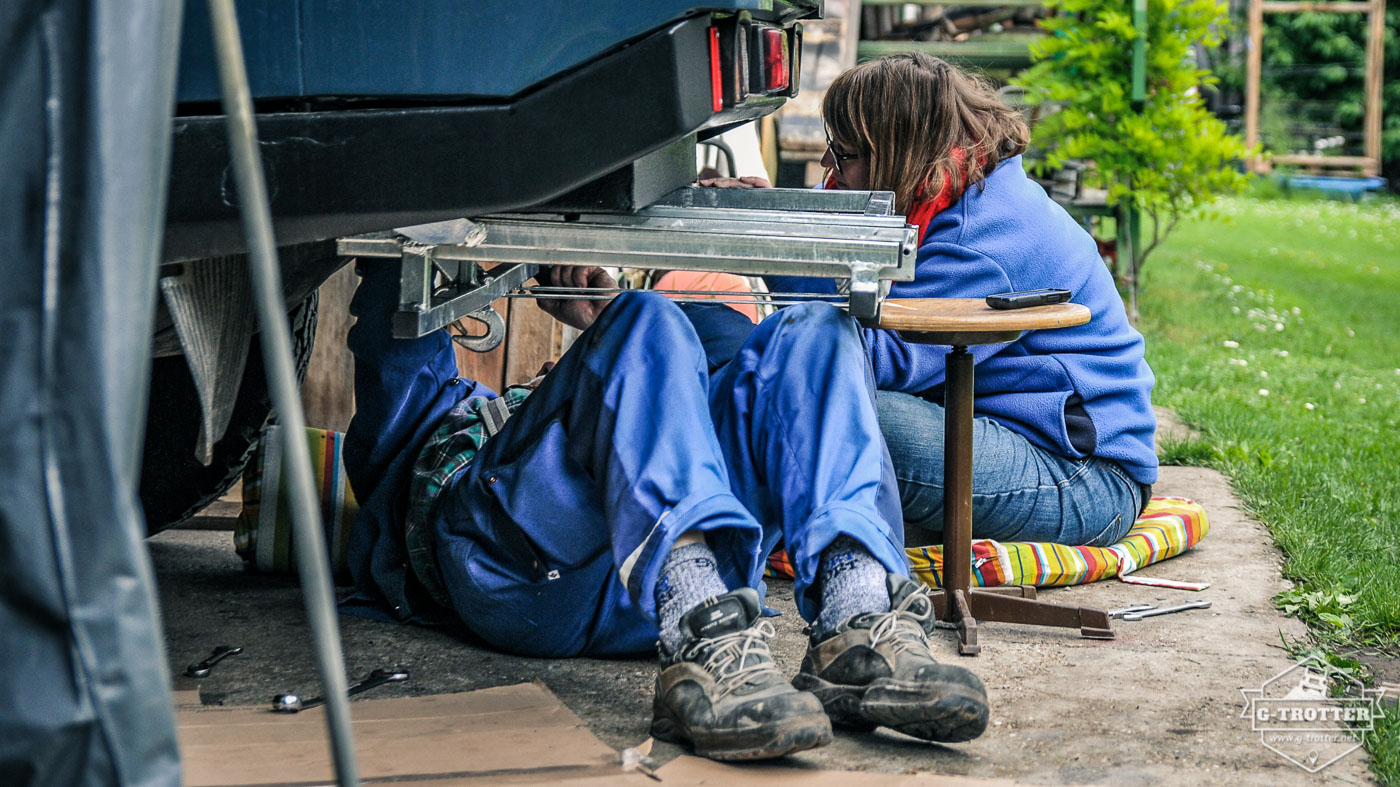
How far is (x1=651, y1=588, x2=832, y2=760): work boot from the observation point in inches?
73.9

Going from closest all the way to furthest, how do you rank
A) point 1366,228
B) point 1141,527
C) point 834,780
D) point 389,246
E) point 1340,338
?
point 834,780, point 389,246, point 1141,527, point 1340,338, point 1366,228

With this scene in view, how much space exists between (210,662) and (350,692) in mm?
346

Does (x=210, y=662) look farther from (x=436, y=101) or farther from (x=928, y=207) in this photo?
(x=928, y=207)

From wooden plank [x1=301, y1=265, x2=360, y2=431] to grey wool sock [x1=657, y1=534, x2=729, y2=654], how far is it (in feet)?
7.20

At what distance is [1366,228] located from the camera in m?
16.7

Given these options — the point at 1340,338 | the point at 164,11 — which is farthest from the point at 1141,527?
the point at 1340,338

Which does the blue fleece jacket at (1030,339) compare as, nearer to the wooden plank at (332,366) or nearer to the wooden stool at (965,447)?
the wooden stool at (965,447)

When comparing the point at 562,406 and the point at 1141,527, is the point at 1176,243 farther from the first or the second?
the point at 562,406

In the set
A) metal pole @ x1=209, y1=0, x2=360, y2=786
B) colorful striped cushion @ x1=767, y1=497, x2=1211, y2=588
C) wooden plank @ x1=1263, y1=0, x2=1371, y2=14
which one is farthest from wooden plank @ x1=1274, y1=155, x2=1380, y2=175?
metal pole @ x1=209, y1=0, x2=360, y2=786

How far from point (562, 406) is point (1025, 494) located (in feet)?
4.01

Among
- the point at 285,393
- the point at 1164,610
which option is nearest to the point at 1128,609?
the point at 1164,610

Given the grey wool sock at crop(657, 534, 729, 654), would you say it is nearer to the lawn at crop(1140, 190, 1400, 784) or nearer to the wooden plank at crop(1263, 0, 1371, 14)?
the lawn at crop(1140, 190, 1400, 784)

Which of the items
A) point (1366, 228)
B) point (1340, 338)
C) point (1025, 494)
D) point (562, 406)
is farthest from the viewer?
point (1366, 228)

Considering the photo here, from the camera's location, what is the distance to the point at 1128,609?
294cm
